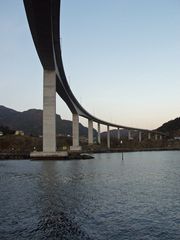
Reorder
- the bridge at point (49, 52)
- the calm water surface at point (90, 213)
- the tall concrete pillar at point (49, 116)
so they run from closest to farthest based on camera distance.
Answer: the calm water surface at point (90, 213)
the bridge at point (49, 52)
the tall concrete pillar at point (49, 116)

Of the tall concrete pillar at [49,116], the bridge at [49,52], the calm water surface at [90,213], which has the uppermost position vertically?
the bridge at [49,52]

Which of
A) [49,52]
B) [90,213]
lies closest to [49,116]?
[49,52]

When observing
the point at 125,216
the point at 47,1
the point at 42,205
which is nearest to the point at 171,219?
the point at 125,216

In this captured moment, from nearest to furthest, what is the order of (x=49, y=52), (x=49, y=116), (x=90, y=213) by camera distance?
1. (x=90, y=213)
2. (x=49, y=52)
3. (x=49, y=116)

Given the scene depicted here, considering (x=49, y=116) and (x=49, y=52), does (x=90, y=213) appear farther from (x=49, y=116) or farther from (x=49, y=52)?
(x=49, y=116)

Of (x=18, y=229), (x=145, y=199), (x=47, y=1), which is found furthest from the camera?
(x=47, y=1)

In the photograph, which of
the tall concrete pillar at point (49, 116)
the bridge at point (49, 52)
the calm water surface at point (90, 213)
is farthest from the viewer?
the tall concrete pillar at point (49, 116)

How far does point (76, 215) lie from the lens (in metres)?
18.7

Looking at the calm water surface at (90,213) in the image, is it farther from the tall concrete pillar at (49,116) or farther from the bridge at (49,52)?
the tall concrete pillar at (49,116)

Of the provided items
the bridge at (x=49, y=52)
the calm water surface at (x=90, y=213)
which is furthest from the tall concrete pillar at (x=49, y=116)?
the calm water surface at (x=90, y=213)

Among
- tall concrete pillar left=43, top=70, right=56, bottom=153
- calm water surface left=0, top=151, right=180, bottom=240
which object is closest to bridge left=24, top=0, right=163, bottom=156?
tall concrete pillar left=43, top=70, right=56, bottom=153

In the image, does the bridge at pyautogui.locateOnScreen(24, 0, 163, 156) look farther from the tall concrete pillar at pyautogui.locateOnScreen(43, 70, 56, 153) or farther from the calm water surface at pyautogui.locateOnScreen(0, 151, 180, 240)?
the calm water surface at pyautogui.locateOnScreen(0, 151, 180, 240)

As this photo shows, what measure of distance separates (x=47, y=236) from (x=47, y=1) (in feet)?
80.4

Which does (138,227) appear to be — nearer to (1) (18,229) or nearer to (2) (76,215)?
(2) (76,215)
